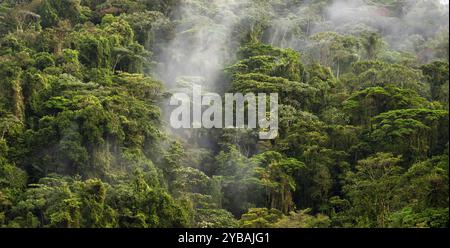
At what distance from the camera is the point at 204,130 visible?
1977 centimetres

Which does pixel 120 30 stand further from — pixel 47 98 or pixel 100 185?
pixel 100 185

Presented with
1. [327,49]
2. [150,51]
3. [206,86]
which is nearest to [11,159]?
[206,86]

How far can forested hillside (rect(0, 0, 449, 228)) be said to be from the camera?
47.8 feet

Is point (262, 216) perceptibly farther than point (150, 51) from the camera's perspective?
No

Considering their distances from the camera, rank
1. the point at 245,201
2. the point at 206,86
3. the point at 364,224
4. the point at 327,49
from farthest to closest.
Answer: the point at 327,49 < the point at 206,86 < the point at 245,201 < the point at 364,224

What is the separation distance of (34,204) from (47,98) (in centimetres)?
441

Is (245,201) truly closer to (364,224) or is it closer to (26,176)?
(364,224)

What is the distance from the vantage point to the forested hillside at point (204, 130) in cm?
1458

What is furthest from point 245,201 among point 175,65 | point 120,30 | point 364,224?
point 120,30

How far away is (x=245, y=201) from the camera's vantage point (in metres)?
17.2

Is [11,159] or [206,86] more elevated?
[206,86]

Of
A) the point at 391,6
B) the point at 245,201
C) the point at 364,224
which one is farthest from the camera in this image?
the point at 391,6

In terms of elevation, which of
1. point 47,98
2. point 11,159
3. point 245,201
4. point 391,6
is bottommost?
point 245,201

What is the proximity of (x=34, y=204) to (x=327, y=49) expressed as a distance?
1467 centimetres
